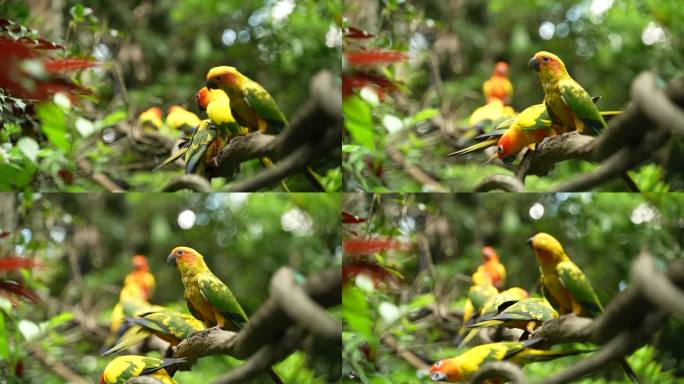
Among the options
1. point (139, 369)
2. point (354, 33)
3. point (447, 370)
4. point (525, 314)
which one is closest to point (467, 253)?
point (525, 314)

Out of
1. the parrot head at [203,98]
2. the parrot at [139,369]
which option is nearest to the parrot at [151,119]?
the parrot head at [203,98]

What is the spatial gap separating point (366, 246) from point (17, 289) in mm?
1309

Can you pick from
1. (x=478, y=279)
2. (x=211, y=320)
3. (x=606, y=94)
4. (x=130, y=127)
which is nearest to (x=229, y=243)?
(x=211, y=320)

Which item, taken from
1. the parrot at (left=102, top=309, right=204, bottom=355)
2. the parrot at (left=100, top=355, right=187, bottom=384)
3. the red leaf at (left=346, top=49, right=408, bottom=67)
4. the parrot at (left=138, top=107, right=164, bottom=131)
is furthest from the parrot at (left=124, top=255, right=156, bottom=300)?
the red leaf at (left=346, top=49, right=408, bottom=67)

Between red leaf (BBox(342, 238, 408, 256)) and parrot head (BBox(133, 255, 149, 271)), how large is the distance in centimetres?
75

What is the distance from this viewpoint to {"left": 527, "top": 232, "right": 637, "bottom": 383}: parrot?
10.1 feet

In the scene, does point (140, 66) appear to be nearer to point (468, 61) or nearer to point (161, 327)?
point (161, 327)

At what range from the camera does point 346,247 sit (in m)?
3.26

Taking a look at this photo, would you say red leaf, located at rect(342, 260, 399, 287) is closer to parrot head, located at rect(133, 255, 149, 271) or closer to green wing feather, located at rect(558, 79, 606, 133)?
parrot head, located at rect(133, 255, 149, 271)

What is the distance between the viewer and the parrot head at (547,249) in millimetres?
3127

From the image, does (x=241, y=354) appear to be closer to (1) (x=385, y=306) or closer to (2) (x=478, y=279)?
(1) (x=385, y=306)

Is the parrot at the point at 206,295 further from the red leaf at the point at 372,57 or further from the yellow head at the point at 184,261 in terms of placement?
the red leaf at the point at 372,57

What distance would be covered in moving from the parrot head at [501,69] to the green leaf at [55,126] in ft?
5.34

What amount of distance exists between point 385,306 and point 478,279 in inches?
14.2
